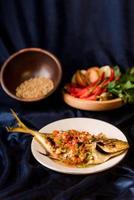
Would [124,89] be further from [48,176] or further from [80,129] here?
[48,176]

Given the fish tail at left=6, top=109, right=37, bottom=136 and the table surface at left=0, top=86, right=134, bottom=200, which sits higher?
the fish tail at left=6, top=109, right=37, bottom=136

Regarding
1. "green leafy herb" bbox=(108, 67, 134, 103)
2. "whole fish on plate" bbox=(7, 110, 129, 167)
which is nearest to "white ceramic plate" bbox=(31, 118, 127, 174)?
"whole fish on plate" bbox=(7, 110, 129, 167)

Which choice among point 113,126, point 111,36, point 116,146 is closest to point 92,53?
point 111,36

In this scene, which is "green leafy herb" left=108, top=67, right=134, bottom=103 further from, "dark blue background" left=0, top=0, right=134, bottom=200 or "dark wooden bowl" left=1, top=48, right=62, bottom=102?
"dark wooden bowl" left=1, top=48, right=62, bottom=102

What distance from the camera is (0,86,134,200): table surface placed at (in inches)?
32.9

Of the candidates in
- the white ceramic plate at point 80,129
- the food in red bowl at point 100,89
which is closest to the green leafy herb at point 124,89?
the food in red bowl at point 100,89

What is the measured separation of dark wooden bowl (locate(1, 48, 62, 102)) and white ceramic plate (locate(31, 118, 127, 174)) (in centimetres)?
20

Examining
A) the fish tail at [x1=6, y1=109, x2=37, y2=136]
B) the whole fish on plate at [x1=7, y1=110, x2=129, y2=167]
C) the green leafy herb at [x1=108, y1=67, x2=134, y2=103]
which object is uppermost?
the fish tail at [x1=6, y1=109, x2=37, y2=136]

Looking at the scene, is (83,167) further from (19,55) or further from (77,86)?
(19,55)

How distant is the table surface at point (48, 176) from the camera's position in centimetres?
83

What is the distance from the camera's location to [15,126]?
3.66ft

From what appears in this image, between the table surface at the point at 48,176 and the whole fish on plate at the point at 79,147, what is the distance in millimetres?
34

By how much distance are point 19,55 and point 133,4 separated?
0.41 meters

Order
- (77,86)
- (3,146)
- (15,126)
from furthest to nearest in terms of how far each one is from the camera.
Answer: (77,86)
(15,126)
(3,146)
